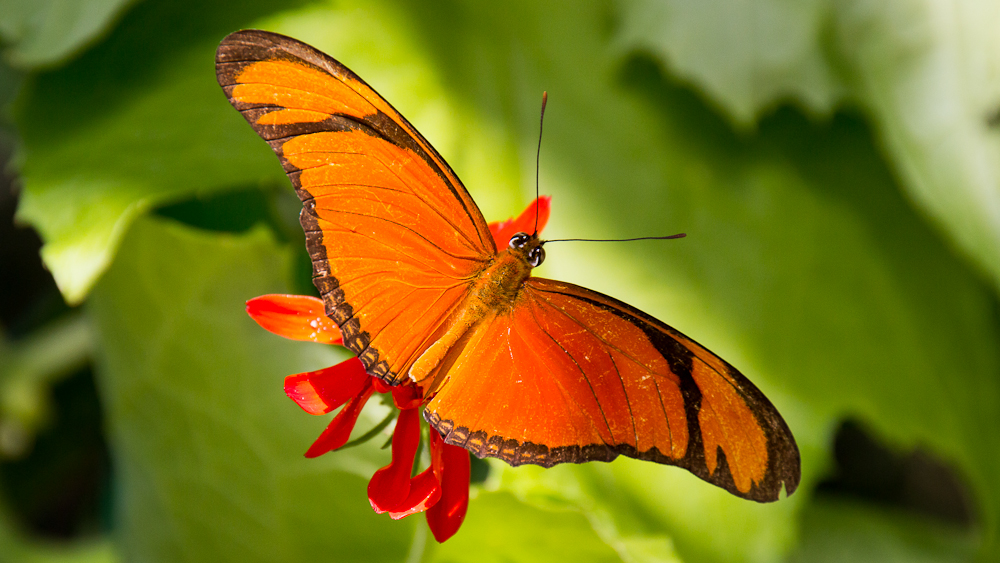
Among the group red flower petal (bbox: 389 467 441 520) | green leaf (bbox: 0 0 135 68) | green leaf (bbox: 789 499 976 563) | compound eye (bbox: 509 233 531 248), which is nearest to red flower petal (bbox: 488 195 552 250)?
compound eye (bbox: 509 233 531 248)

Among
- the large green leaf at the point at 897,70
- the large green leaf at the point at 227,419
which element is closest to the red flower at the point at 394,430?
the large green leaf at the point at 227,419

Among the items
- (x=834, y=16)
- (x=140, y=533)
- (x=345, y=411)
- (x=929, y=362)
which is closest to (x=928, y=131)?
(x=834, y=16)

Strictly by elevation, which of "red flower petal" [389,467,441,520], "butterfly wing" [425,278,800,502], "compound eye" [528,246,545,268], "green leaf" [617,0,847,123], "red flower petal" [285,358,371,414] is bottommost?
"red flower petal" [389,467,441,520]

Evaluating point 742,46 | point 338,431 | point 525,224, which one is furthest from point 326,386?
point 742,46

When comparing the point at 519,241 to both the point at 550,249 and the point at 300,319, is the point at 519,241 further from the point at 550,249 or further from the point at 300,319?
the point at 550,249

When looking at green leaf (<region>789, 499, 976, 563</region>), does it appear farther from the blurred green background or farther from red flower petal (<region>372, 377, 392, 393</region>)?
red flower petal (<region>372, 377, 392, 393</region>)

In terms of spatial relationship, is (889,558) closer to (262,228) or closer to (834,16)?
(834,16)

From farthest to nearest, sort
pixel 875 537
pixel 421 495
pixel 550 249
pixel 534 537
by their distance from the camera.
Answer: pixel 875 537, pixel 550 249, pixel 534 537, pixel 421 495
